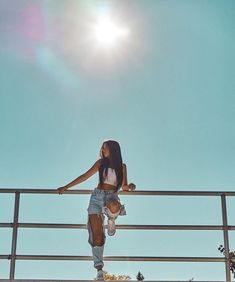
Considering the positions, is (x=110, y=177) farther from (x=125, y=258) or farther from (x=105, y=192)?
(x=125, y=258)

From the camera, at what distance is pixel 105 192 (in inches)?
259

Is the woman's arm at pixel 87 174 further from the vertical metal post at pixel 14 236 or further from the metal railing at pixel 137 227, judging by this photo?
the vertical metal post at pixel 14 236

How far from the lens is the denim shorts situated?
6.49 meters

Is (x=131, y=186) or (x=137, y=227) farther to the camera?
(x=131, y=186)

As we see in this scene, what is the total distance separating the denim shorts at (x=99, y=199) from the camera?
649 cm

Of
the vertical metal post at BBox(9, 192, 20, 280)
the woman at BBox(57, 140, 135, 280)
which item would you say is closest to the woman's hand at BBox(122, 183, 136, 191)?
the woman at BBox(57, 140, 135, 280)

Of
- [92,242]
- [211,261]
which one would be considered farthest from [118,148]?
[211,261]

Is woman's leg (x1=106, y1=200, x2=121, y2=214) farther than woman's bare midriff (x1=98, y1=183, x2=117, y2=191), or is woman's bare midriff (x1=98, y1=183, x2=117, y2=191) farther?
woman's bare midriff (x1=98, y1=183, x2=117, y2=191)

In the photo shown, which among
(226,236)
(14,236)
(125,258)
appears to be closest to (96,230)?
(125,258)

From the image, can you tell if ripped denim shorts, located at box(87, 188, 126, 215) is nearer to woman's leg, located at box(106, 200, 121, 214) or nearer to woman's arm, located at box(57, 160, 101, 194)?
woman's leg, located at box(106, 200, 121, 214)

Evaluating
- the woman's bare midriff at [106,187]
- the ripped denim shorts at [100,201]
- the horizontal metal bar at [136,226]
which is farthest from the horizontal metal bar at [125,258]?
the woman's bare midriff at [106,187]

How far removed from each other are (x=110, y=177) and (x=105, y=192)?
183 millimetres

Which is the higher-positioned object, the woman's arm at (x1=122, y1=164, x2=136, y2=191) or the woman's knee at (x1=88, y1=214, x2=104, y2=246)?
the woman's arm at (x1=122, y1=164, x2=136, y2=191)

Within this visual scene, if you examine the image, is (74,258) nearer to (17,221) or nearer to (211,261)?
(17,221)
